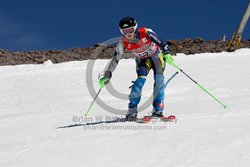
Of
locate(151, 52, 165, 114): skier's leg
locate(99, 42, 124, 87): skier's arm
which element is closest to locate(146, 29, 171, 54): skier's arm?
locate(151, 52, 165, 114): skier's leg

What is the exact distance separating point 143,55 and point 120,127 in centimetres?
162

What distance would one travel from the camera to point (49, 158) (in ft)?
15.0

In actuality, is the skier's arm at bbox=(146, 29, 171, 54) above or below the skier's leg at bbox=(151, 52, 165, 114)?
above

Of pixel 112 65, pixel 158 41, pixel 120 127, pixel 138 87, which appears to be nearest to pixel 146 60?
pixel 158 41

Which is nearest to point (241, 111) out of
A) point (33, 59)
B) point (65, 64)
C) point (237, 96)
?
point (237, 96)

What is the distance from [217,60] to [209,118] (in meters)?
10.4

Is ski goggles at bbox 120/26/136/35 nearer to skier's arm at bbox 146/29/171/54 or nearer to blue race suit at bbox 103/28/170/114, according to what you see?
blue race suit at bbox 103/28/170/114

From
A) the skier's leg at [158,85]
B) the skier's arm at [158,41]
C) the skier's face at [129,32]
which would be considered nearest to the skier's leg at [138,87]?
the skier's leg at [158,85]

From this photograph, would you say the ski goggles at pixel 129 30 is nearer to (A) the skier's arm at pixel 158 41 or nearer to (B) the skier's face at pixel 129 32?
(B) the skier's face at pixel 129 32

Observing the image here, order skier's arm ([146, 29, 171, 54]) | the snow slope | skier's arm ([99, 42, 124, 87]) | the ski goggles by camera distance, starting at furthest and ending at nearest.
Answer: skier's arm ([99, 42, 124, 87])
skier's arm ([146, 29, 171, 54])
the ski goggles
the snow slope

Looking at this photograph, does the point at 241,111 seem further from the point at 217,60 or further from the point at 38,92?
the point at 217,60

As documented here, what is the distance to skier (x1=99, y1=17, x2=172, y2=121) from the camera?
7.20 m

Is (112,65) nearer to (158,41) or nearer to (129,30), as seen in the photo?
(129,30)

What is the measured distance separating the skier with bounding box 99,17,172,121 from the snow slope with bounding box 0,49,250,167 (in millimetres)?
573
